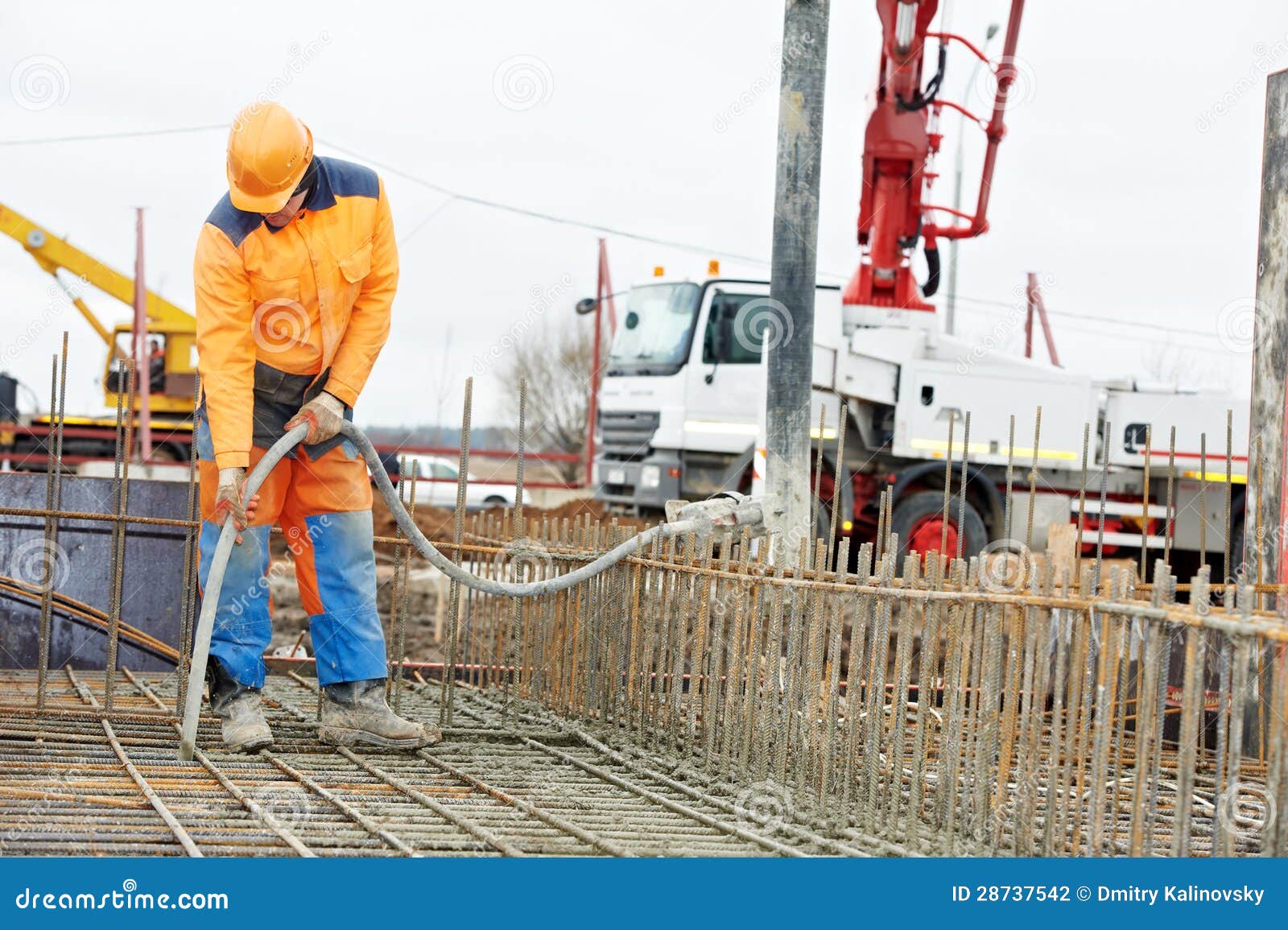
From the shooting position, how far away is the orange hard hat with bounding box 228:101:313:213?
4.70m

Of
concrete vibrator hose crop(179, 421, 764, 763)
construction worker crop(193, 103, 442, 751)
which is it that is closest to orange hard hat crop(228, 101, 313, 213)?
construction worker crop(193, 103, 442, 751)

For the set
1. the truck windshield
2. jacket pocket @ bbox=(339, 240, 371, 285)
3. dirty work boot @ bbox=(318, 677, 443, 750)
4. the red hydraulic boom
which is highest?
the red hydraulic boom

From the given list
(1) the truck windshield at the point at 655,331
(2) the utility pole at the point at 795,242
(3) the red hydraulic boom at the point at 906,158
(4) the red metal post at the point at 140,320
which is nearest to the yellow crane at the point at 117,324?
(4) the red metal post at the point at 140,320

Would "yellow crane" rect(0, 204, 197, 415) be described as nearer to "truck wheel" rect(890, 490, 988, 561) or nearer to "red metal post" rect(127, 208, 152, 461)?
"red metal post" rect(127, 208, 152, 461)

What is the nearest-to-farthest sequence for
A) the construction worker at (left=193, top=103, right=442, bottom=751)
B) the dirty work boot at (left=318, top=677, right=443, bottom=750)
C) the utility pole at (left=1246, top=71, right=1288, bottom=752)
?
the construction worker at (left=193, top=103, right=442, bottom=751)
the dirty work boot at (left=318, top=677, right=443, bottom=750)
the utility pole at (left=1246, top=71, right=1288, bottom=752)

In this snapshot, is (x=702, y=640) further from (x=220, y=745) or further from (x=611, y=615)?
(x=220, y=745)

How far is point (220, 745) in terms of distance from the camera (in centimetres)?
511

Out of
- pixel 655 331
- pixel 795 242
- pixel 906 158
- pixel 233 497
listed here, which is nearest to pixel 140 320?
pixel 655 331

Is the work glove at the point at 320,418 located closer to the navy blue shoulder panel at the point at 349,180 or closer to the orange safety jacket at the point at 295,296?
the orange safety jacket at the point at 295,296

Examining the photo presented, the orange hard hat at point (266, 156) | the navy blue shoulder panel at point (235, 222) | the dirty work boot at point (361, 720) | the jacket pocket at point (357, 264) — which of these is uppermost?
the orange hard hat at point (266, 156)

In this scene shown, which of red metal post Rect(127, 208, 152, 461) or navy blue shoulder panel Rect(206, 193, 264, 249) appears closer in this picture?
navy blue shoulder panel Rect(206, 193, 264, 249)

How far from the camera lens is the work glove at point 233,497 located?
188 inches

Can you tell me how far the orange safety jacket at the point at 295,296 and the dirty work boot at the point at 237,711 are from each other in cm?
82

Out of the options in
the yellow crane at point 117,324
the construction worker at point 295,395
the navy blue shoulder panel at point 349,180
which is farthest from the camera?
the yellow crane at point 117,324
